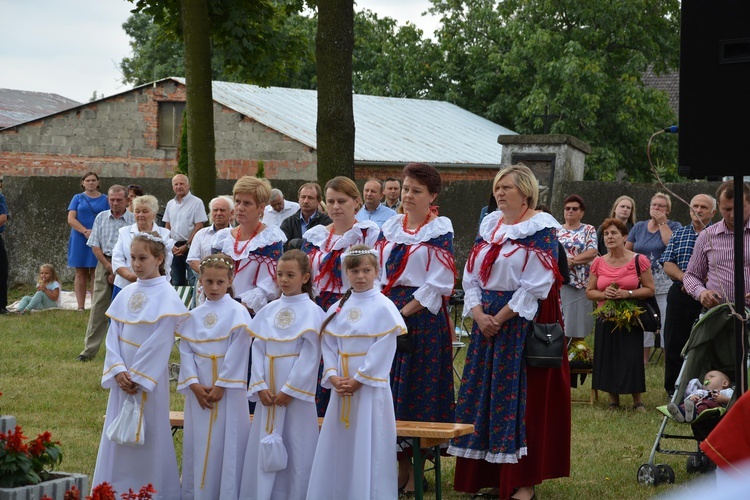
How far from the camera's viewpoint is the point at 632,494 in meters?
6.74

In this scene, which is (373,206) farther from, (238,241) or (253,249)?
(253,249)

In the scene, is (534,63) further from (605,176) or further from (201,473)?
(201,473)

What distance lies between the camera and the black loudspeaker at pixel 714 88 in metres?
5.36

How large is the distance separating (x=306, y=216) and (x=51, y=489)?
4.82 metres

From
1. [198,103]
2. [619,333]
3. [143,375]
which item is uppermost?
[198,103]

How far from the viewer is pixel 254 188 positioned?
715cm

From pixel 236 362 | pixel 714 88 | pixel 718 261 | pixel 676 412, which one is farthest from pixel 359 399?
pixel 718 261

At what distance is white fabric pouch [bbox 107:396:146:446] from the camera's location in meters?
6.04

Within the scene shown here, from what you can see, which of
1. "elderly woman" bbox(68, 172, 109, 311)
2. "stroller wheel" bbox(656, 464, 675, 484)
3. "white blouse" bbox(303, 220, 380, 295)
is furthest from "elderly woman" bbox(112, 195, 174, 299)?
"stroller wheel" bbox(656, 464, 675, 484)

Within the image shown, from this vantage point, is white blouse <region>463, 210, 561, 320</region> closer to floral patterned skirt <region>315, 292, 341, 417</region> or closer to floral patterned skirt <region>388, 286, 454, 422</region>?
floral patterned skirt <region>388, 286, 454, 422</region>

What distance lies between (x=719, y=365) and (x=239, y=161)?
60.5 feet

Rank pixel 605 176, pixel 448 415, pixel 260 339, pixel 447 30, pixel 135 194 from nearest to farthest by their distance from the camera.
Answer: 1. pixel 260 339
2. pixel 448 415
3. pixel 135 194
4. pixel 605 176
5. pixel 447 30

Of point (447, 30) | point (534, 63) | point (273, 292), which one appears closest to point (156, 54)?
point (447, 30)

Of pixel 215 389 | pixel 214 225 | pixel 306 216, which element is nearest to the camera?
pixel 215 389
